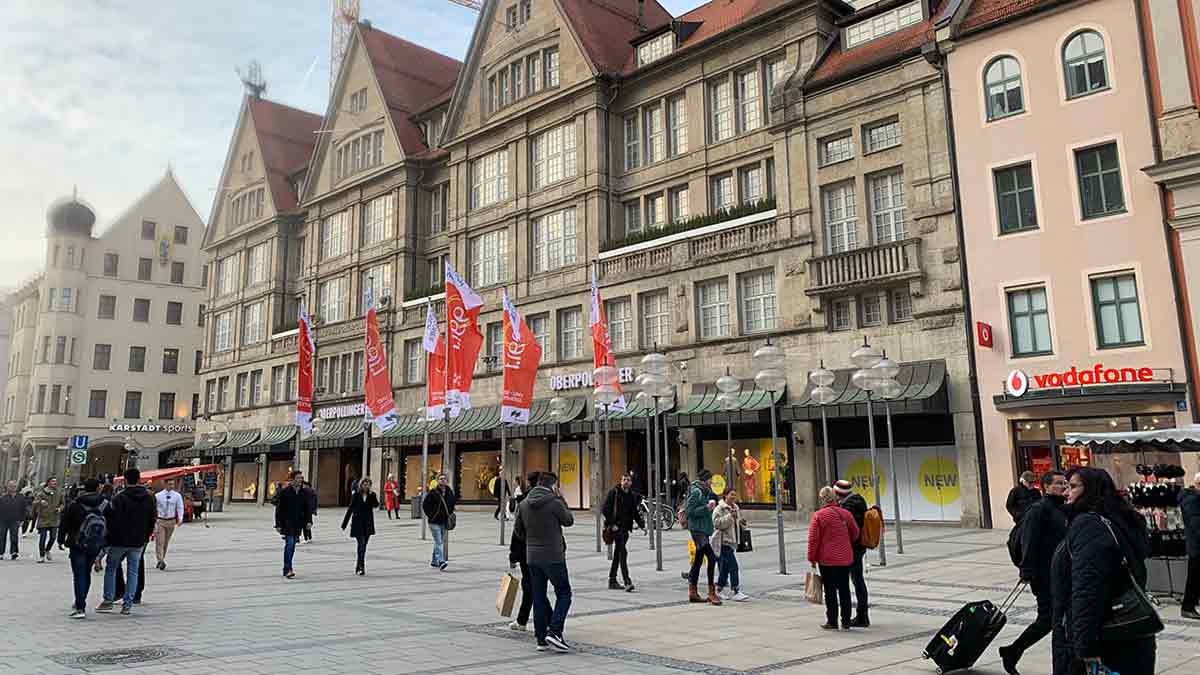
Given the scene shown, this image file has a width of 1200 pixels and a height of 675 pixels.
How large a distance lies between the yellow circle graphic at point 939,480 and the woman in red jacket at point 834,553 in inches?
697

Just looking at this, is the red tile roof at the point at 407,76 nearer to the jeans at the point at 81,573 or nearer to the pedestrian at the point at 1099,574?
the jeans at the point at 81,573

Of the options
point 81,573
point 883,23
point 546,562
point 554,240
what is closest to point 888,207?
point 883,23

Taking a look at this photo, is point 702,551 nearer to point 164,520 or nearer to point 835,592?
point 835,592

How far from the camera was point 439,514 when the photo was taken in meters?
17.4

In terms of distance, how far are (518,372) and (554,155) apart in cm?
2075

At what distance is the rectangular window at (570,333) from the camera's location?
37844mm

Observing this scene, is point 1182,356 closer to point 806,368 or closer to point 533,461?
point 806,368

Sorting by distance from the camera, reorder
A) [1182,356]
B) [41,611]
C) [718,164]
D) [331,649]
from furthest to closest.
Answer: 1. [718,164]
2. [1182,356]
3. [41,611]
4. [331,649]

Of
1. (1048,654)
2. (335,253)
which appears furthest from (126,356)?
(1048,654)

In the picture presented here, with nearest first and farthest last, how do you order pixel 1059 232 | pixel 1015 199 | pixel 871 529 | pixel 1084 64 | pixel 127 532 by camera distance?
pixel 871 529 → pixel 127 532 → pixel 1059 232 → pixel 1084 64 → pixel 1015 199

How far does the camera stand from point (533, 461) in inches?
1547

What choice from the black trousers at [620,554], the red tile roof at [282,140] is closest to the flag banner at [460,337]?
the black trousers at [620,554]

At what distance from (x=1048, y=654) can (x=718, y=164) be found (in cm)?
2765

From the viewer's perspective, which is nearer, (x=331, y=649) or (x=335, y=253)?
(x=331, y=649)
